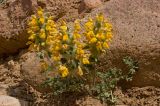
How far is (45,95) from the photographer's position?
5.20 meters

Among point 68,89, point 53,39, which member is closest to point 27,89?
point 68,89

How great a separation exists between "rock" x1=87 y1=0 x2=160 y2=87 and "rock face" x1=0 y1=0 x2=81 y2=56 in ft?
3.15

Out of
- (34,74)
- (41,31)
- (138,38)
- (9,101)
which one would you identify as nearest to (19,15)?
(34,74)

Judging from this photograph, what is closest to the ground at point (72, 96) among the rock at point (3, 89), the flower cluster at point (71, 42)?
the rock at point (3, 89)

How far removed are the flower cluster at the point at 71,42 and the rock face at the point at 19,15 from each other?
1.37 metres

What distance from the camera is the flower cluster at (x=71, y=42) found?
4.43m

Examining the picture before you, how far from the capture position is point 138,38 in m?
4.81

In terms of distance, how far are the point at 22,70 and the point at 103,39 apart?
1.46m

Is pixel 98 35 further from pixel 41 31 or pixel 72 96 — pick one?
pixel 72 96

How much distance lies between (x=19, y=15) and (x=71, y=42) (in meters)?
2.16

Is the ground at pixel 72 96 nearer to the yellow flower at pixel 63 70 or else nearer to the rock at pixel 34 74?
the rock at pixel 34 74

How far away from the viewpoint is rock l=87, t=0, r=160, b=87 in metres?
4.73

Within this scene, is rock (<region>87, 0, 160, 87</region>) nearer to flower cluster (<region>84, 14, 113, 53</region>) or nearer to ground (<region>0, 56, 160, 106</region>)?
ground (<region>0, 56, 160, 106</region>)

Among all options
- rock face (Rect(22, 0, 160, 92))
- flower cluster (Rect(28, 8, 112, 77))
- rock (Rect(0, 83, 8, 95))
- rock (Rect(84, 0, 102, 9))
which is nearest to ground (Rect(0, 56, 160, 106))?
rock (Rect(0, 83, 8, 95))
